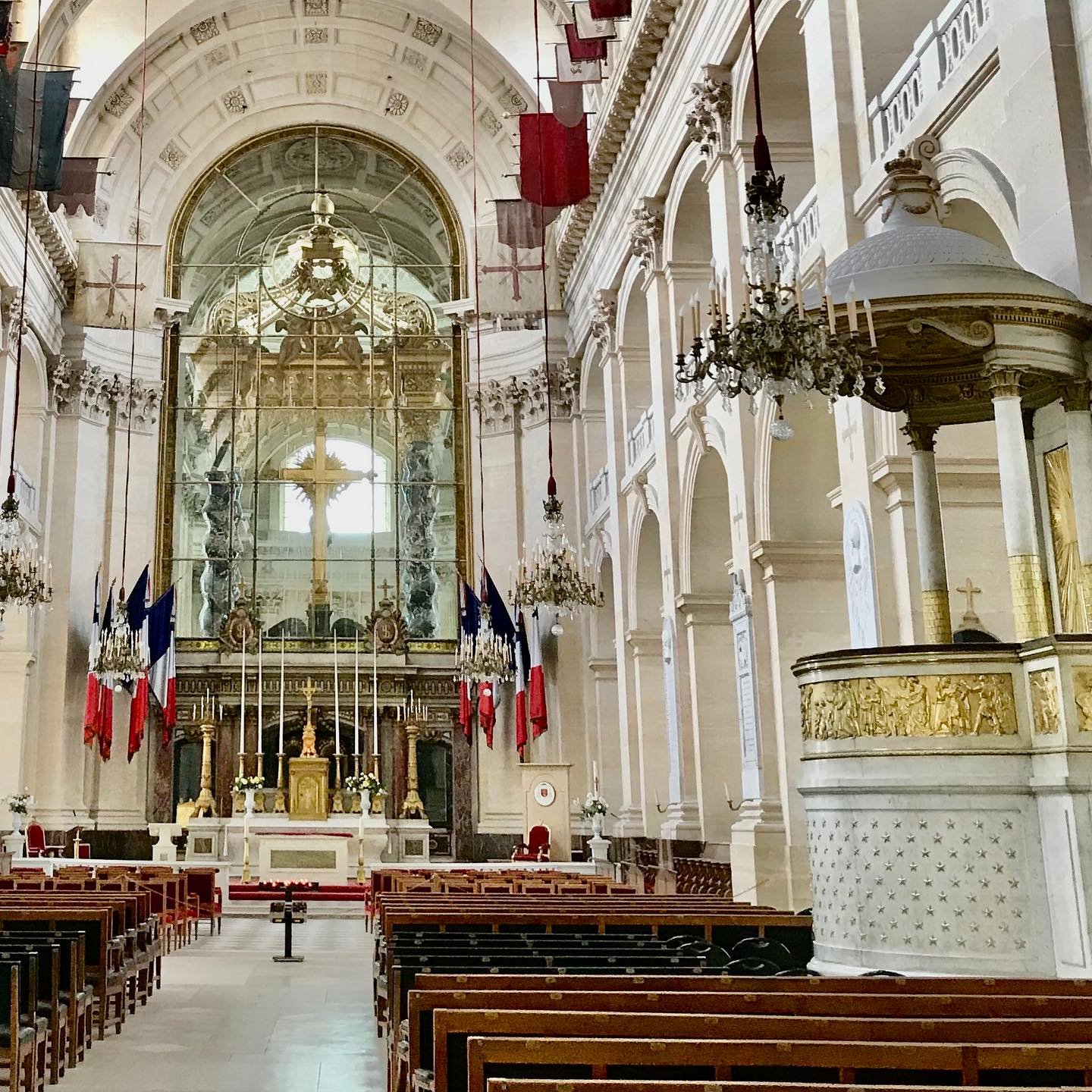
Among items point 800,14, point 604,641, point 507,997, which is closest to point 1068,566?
point 507,997

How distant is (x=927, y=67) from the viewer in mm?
10148

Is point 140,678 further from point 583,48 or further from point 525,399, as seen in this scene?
point 583,48

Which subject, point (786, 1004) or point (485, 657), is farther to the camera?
point (485, 657)

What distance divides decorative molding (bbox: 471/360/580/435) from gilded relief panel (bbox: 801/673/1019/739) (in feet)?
57.9

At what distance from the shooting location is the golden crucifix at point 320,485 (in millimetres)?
25828

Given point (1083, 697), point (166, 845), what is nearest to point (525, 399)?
point (166, 845)

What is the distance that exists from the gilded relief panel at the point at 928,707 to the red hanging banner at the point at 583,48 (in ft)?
41.6

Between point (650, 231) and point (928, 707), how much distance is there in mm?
12278

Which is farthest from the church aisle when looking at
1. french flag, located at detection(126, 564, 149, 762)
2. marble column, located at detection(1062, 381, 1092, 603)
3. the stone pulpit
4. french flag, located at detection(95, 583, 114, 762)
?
french flag, located at detection(95, 583, 114, 762)

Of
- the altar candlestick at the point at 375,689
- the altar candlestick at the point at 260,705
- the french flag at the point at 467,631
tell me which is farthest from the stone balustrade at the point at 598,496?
the altar candlestick at the point at 260,705

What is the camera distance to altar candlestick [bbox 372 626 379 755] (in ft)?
77.0

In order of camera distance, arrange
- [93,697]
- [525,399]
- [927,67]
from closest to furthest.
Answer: [927,67], [93,697], [525,399]

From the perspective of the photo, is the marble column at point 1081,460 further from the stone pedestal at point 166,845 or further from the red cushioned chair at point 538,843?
the stone pedestal at point 166,845

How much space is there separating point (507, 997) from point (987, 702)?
366 centimetres
